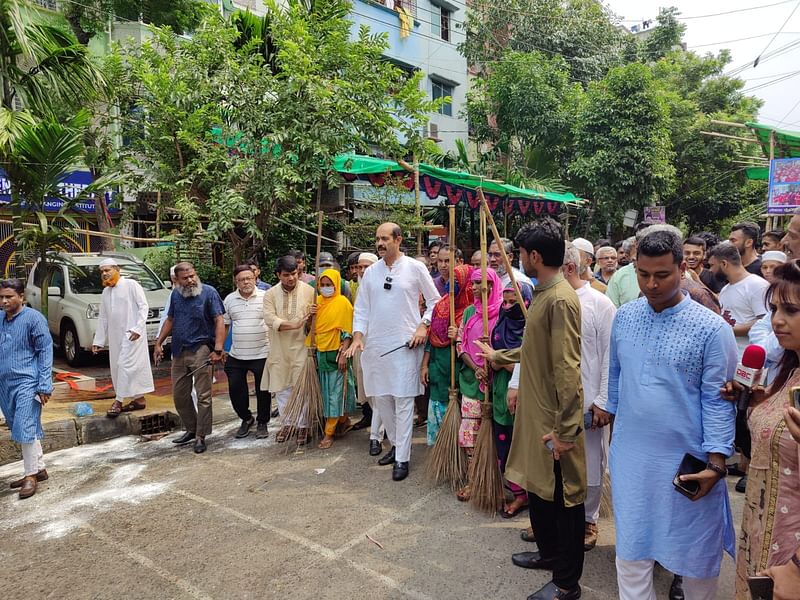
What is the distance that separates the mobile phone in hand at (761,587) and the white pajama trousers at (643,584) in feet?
2.80

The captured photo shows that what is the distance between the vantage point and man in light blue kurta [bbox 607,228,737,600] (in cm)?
207

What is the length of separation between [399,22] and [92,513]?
1862cm

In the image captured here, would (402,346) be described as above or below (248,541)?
above

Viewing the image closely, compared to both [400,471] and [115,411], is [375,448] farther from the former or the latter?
[115,411]

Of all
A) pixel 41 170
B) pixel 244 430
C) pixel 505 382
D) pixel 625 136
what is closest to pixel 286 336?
pixel 244 430

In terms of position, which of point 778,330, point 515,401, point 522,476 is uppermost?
point 778,330

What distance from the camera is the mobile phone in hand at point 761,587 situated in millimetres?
1380

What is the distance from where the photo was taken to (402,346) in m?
4.46

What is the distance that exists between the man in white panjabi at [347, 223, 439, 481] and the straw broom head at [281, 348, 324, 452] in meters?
0.68

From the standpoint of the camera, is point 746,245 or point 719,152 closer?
point 746,245

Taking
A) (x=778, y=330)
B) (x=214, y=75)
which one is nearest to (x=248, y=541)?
(x=778, y=330)

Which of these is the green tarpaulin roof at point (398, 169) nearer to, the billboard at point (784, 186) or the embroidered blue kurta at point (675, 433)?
the billboard at point (784, 186)

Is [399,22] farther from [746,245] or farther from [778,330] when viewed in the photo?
[778,330]

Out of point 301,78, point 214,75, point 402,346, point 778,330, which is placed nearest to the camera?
point 778,330
